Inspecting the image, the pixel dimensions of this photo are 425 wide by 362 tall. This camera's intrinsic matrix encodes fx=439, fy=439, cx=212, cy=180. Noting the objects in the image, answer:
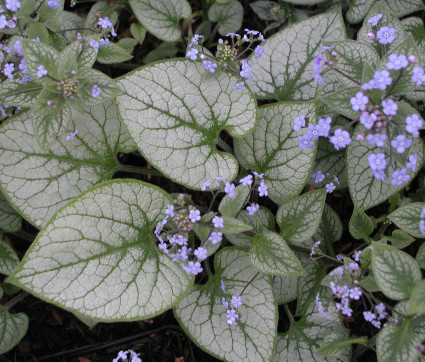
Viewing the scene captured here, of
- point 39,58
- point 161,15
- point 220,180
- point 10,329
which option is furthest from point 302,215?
point 10,329

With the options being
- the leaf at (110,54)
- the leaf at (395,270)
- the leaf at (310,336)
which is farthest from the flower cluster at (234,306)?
the leaf at (110,54)

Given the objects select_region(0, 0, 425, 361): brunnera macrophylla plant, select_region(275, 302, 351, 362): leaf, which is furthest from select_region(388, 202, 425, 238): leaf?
select_region(275, 302, 351, 362): leaf

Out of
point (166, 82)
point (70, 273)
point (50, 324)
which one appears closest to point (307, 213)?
point (166, 82)

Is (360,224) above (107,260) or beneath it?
above

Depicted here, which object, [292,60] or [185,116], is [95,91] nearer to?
Answer: [185,116]

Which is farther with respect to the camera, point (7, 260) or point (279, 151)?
point (7, 260)

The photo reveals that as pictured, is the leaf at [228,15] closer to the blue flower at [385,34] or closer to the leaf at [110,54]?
the leaf at [110,54]

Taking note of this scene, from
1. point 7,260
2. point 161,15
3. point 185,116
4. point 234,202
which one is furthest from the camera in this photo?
point 161,15
